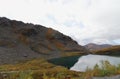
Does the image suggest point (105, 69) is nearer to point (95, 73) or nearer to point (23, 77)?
point (95, 73)

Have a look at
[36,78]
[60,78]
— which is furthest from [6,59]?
[60,78]

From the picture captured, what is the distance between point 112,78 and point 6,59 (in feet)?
608

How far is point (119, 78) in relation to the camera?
1567cm

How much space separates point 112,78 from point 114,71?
3.09 meters

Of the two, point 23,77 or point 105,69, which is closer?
point 23,77

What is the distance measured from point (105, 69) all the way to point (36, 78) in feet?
54.2

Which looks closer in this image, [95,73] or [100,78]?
[100,78]

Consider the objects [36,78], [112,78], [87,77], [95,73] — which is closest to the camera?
[87,77]

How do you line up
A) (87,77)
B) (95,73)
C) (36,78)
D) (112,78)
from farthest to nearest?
(36,78)
(95,73)
(112,78)
(87,77)

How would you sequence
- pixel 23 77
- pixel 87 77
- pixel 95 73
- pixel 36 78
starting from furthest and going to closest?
pixel 36 78, pixel 95 73, pixel 23 77, pixel 87 77

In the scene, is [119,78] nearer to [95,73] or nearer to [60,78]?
[95,73]

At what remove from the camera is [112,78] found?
16.2 m

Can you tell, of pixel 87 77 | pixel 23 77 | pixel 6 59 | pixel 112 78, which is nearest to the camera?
pixel 87 77

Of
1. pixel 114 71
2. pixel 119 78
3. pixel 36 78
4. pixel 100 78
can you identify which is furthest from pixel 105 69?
pixel 36 78
